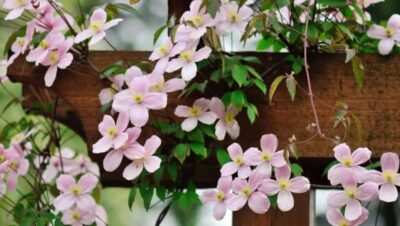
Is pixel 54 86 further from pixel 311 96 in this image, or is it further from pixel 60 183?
pixel 311 96

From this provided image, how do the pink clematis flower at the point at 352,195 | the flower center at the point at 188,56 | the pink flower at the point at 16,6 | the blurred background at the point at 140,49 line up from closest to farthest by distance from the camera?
the pink clematis flower at the point at 352,195
the flower center at the point at 188,56
the pink flower at the point at 16,6
the blurred background at the point at 140,49

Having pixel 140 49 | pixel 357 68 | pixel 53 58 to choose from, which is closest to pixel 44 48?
pixel 53 58

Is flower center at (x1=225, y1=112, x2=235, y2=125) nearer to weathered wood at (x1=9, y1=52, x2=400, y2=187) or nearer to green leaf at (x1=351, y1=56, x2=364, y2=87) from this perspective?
weathered wood at (x1=9, y1=52, x2=400, y2=187)

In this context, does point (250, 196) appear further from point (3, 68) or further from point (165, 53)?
point (3, 68)

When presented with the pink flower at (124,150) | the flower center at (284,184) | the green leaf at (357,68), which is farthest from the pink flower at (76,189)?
the green leaf at (357,68)

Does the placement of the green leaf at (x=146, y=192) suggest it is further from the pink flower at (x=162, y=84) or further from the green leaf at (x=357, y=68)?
the green leaf at (x=357, y=68)
